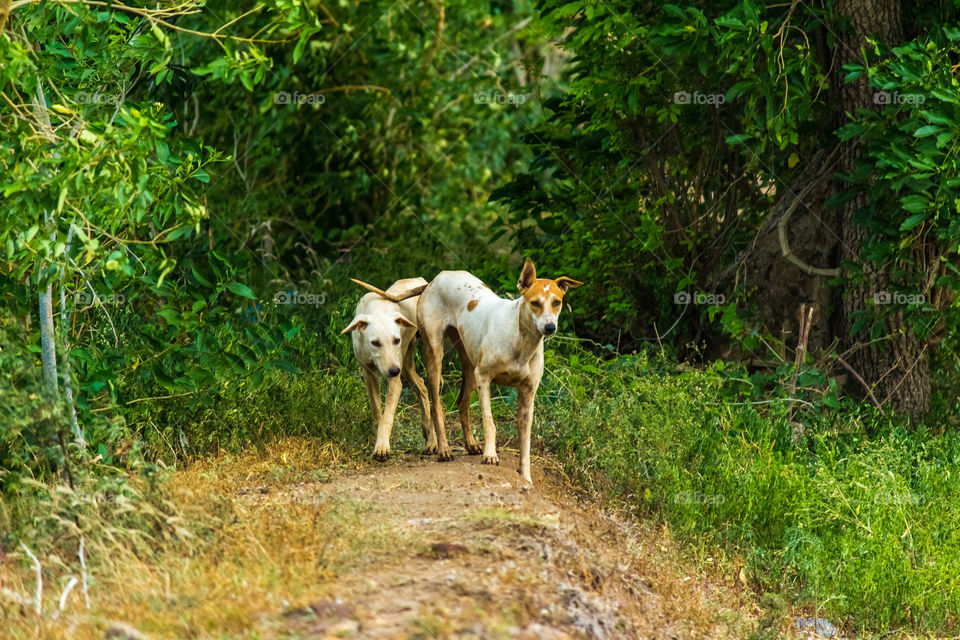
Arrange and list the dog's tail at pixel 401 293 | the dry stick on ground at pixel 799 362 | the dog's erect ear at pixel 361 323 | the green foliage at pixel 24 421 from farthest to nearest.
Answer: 1. the dry stick on ground at pixel 799 362
2. the dog's tail at pixel 401 293
3. the dog's erect ear at pixel 361 323
4. the green foliage at pixel 24 421

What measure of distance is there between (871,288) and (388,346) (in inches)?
152

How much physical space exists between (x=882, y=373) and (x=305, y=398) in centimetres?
419

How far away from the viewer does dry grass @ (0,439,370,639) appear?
4645 mm

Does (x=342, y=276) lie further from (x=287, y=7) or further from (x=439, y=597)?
(x=439, y=597)

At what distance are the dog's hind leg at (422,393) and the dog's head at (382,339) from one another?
0.34 m

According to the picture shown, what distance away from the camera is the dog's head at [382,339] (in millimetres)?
6770

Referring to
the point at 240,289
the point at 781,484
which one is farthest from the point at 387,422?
the point at 781,484

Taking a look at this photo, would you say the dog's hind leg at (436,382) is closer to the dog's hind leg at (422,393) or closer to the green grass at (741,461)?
the dog's hind leg at (422,393)

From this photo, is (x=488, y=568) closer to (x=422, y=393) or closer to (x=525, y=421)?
(x=525, y=421)

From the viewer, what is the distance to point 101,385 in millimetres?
6727

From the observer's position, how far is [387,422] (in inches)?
274

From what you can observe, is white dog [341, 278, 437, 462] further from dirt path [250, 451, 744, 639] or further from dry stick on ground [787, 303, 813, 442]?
dry stick on ground [787, 303, 813, 442]

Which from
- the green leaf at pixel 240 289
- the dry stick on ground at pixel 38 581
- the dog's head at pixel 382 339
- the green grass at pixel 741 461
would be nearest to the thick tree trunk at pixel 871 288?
the green grass at pixel 741 461

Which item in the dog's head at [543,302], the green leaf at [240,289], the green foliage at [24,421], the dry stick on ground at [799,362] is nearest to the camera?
the green foliage at [24,421]
